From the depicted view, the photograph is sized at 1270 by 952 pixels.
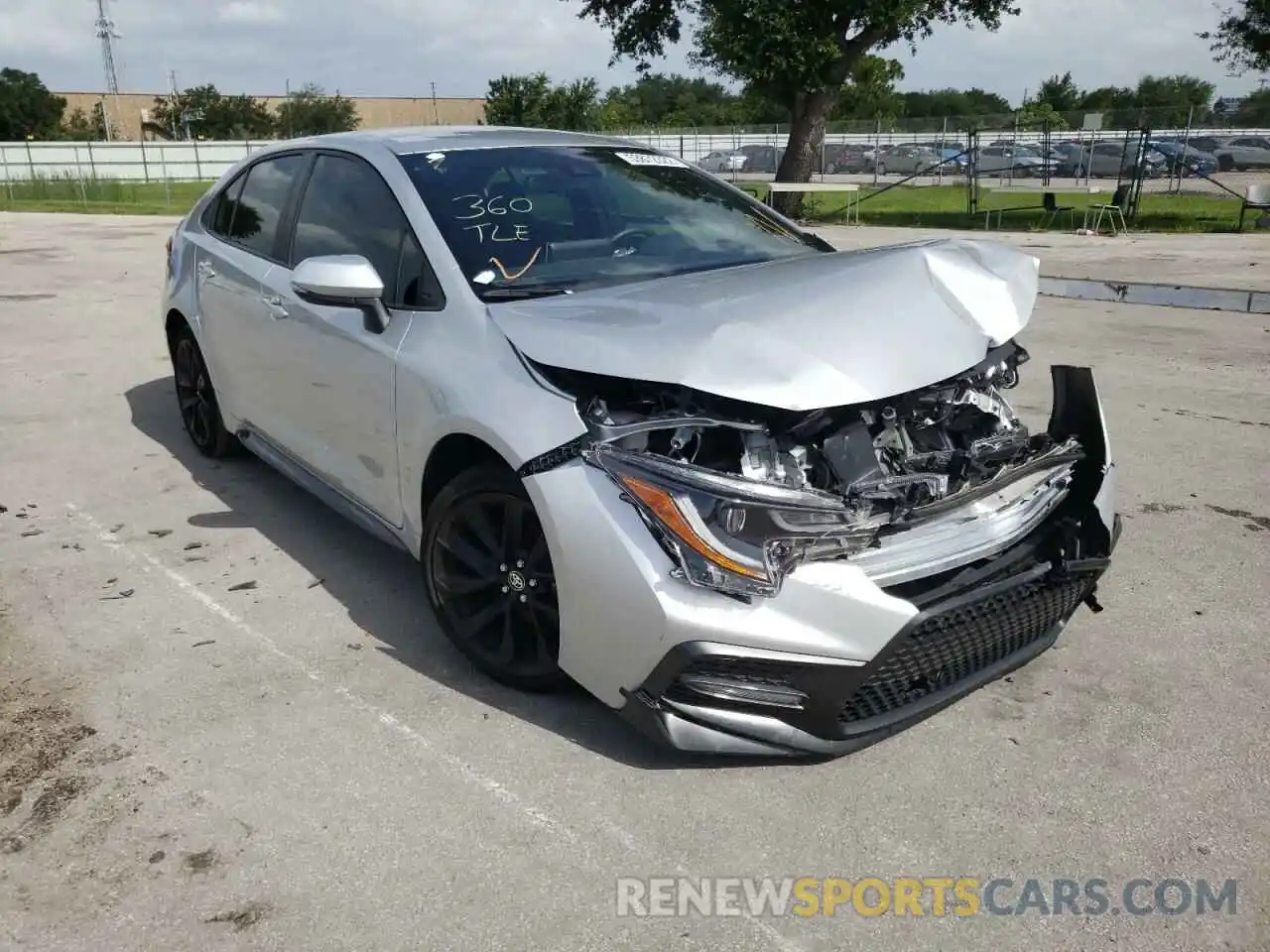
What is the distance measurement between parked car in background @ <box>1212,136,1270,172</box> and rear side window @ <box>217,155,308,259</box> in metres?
31.9

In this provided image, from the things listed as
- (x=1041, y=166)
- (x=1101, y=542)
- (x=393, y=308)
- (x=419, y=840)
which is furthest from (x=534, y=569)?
(x=1041, y=166)

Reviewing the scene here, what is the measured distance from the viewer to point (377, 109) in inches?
3880

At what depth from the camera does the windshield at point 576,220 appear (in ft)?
11.7

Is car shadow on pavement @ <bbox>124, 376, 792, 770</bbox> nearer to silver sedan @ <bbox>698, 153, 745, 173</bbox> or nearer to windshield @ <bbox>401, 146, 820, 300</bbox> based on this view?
windshield @ <bbox>401, 146, 820, 300</bbox>

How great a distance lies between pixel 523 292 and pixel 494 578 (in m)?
0.93

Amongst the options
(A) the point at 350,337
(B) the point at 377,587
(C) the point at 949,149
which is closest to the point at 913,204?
(C) the point at 949,149

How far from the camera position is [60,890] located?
250cm

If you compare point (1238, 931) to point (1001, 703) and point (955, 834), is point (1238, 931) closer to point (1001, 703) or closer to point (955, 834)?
point (955, 834)

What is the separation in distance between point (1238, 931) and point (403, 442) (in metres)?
2.64

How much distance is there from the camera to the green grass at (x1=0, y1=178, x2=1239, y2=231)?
2069 centimetres

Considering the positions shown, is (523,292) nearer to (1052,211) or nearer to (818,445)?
(818,445)

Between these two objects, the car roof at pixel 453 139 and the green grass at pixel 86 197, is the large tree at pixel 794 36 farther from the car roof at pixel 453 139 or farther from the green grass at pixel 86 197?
the car roof at pixel 453 139

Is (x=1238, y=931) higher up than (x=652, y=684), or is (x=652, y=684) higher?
(x=652, y=684)

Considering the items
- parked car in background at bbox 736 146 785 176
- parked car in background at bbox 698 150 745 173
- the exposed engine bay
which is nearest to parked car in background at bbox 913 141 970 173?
parked car in background at bbox 736 146 785 176
